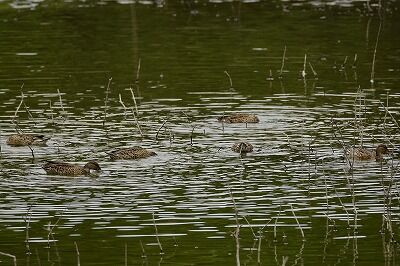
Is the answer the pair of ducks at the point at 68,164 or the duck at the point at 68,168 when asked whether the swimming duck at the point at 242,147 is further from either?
the duck at the point at 68,168

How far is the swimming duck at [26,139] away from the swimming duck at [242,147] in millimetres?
3225

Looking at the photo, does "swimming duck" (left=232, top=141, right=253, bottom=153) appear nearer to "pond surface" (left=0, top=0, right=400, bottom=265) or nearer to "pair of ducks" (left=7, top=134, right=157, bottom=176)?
"pond surface" (left=0, top=0, right=400, bottom=265)

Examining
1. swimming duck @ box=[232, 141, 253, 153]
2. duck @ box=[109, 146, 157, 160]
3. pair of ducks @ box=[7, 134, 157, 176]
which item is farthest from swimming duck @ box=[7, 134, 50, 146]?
swimming duck @ box=[232, 141, 253, 153]

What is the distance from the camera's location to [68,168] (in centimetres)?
2003

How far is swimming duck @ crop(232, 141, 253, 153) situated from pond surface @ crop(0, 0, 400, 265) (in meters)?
0.14

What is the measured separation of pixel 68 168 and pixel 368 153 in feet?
15.3

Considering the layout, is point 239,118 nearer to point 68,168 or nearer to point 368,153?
point 368,153

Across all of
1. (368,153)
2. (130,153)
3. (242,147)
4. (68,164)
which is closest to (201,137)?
(242,147)

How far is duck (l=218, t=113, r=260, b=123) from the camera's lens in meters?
23.6

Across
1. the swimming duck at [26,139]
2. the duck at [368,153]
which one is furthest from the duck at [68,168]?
the duck at [368,153]

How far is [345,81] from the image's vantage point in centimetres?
2834

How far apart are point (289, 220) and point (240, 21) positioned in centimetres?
2289

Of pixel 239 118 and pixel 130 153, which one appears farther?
pixel 239 118

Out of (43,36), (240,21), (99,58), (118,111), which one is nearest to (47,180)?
(118,111)
